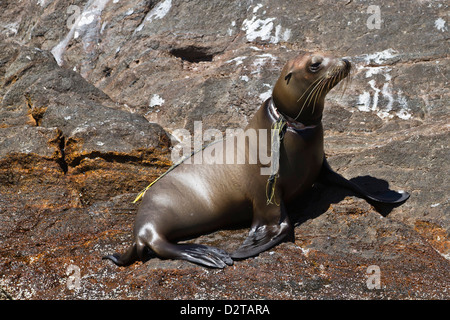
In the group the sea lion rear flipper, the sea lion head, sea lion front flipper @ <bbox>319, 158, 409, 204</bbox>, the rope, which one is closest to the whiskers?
the sea lion head

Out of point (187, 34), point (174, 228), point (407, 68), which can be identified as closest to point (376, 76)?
point (407, 68)

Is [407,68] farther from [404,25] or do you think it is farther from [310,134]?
[310,134]

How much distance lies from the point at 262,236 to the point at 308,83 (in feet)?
4.38

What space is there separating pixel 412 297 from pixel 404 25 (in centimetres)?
435

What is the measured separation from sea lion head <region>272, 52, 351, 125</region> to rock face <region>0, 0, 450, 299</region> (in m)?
0.87

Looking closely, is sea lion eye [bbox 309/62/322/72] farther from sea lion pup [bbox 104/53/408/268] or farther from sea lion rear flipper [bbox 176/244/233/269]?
sea lion rear flipper [bbox 176/244/233/269]

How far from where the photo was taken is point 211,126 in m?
6.61

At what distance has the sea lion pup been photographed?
14.4 ft

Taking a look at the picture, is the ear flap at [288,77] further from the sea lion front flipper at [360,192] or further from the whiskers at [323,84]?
the sea lion front flipper at [360,192]

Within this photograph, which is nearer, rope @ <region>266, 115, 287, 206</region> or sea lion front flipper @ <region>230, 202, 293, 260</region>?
sea lion front flipper @ <region>230, 202, 293, 260</region>

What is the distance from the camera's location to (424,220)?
472 centimetres

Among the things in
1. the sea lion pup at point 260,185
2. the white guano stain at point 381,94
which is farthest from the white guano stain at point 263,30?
the sea lion pup at point 260,185

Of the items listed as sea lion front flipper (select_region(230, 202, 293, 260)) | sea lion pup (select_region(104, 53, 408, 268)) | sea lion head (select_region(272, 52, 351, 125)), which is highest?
sea lion head (select_region(272, 52, 351, 125))

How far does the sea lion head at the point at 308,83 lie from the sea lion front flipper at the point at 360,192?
57 cm
